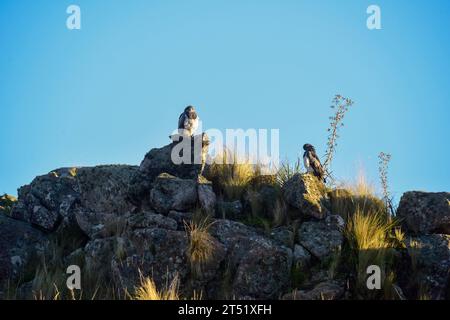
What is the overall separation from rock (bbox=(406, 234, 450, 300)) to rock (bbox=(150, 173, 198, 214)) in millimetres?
4921

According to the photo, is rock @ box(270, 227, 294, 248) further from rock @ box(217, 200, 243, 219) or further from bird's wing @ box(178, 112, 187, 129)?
bird's wing @ box(178, 112, 187, 129)

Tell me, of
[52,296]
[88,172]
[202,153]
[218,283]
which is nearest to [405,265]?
[218,283]

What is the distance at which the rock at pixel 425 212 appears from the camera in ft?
39.3

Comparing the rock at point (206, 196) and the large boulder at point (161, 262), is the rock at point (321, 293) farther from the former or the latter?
the rock at point (206, 196)

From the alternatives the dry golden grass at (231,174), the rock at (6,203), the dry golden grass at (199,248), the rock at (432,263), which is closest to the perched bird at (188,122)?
the dry golden grass at (231,174)

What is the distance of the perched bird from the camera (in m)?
14.5

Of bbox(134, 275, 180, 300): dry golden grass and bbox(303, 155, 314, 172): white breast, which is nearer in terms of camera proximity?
bbox(134, 275, 180, 300): dry golden grass

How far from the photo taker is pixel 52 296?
437 inches

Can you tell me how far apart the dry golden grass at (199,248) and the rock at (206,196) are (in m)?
1.36

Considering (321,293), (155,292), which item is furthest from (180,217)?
(321,293)

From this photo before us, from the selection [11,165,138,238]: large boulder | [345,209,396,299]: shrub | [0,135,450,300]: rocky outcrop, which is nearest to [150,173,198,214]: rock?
[0,135,450,300]: rocky outcrop
